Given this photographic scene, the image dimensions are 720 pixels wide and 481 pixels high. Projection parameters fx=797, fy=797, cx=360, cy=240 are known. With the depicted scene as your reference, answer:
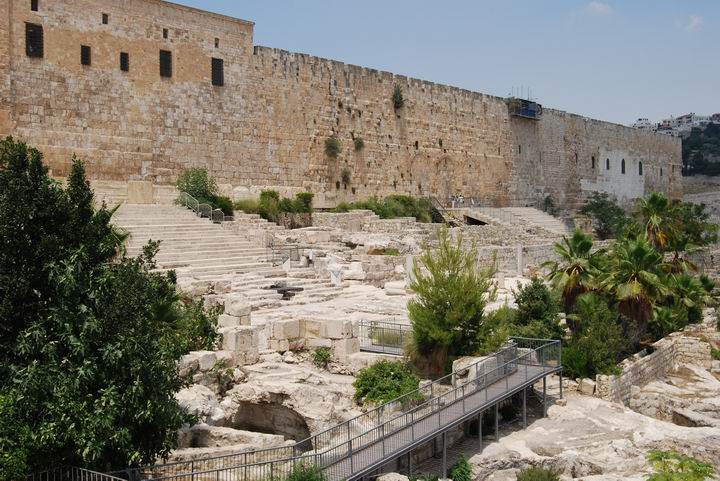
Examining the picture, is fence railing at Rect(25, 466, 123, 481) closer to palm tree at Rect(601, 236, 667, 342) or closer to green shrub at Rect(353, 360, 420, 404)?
green shrub at Rect(353, 360, 420, 404)

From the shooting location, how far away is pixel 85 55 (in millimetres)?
21156

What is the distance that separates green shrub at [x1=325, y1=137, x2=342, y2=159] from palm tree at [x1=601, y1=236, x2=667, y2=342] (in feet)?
45.0

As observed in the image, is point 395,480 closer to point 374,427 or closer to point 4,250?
point 374,427

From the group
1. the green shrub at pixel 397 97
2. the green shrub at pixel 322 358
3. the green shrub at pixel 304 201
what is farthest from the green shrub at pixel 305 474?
the green shrub at pixel 397 97

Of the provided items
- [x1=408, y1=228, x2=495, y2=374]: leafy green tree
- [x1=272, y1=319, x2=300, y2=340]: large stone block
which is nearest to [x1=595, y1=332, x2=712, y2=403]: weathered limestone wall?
[x1=408, y1=228, x2=495, y2=374]: leafy green tree

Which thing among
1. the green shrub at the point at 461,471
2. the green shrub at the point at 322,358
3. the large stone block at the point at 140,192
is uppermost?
the large stone block at the point at 140,192

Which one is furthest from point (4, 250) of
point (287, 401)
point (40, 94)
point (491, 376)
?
point (40, 94)

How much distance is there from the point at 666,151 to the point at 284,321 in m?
42.7

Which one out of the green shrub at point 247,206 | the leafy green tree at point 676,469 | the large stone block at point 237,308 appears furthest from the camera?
the green shrub at point 247,206

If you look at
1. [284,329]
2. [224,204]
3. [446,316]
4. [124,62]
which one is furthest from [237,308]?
[124,62]

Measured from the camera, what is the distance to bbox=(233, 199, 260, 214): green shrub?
23500 millimetres

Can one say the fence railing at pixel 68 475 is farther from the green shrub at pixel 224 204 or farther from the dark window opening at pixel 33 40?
A: the green shrub at pixel 224 204

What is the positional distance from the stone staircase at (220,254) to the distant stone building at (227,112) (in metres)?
2.31

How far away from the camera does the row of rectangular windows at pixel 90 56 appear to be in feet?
65.9
